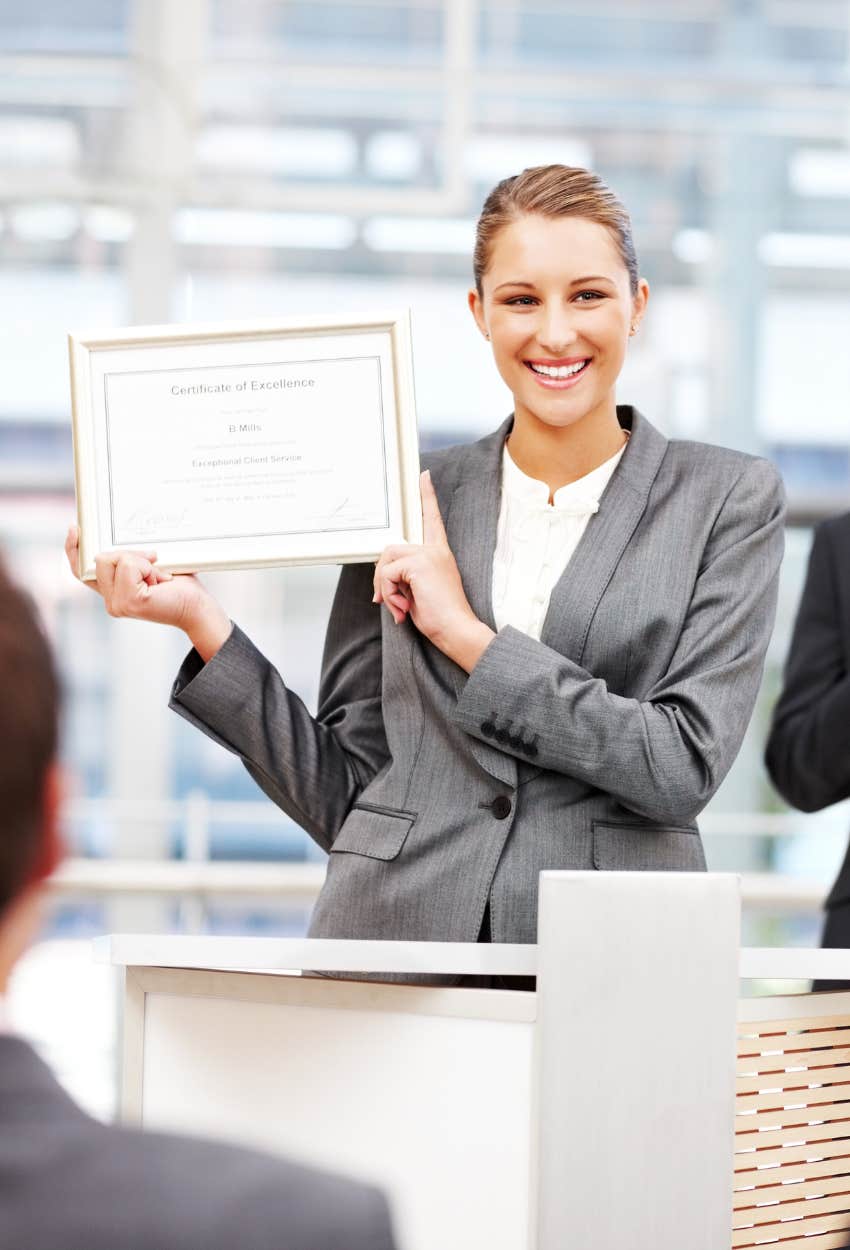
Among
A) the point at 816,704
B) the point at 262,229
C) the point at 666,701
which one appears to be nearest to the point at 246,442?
the point at 666,701

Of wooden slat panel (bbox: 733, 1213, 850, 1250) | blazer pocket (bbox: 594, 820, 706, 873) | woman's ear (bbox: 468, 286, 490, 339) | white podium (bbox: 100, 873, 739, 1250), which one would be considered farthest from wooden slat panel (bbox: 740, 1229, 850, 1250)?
woman's ear (bbox: 468, 286, 490, 339)

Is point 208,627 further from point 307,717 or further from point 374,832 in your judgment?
point 374,832

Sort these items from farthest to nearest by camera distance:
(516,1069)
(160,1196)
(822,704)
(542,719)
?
(822,704)
(542,719)
(516,1069)
(160,1196)

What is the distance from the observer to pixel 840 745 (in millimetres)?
2150

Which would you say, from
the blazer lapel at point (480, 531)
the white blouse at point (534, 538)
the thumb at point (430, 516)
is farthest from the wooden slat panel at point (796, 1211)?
the thumb at point (430, 516)

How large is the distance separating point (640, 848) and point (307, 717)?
1.23ft

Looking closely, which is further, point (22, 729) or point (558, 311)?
point (558, 311)

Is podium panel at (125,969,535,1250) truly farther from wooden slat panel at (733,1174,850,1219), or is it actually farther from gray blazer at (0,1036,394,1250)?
gray blazer at (0,1036,394,1250)

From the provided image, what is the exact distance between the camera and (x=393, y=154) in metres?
5.71

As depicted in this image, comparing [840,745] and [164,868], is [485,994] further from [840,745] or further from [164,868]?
[164,868]

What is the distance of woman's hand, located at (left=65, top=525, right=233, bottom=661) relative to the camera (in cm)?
159

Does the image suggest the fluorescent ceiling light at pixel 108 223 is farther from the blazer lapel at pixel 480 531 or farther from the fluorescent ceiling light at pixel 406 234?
the blazer lapel at pixel 480 531

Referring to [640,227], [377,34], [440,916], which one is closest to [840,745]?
[440,916]

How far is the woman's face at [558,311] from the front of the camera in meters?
1.57
